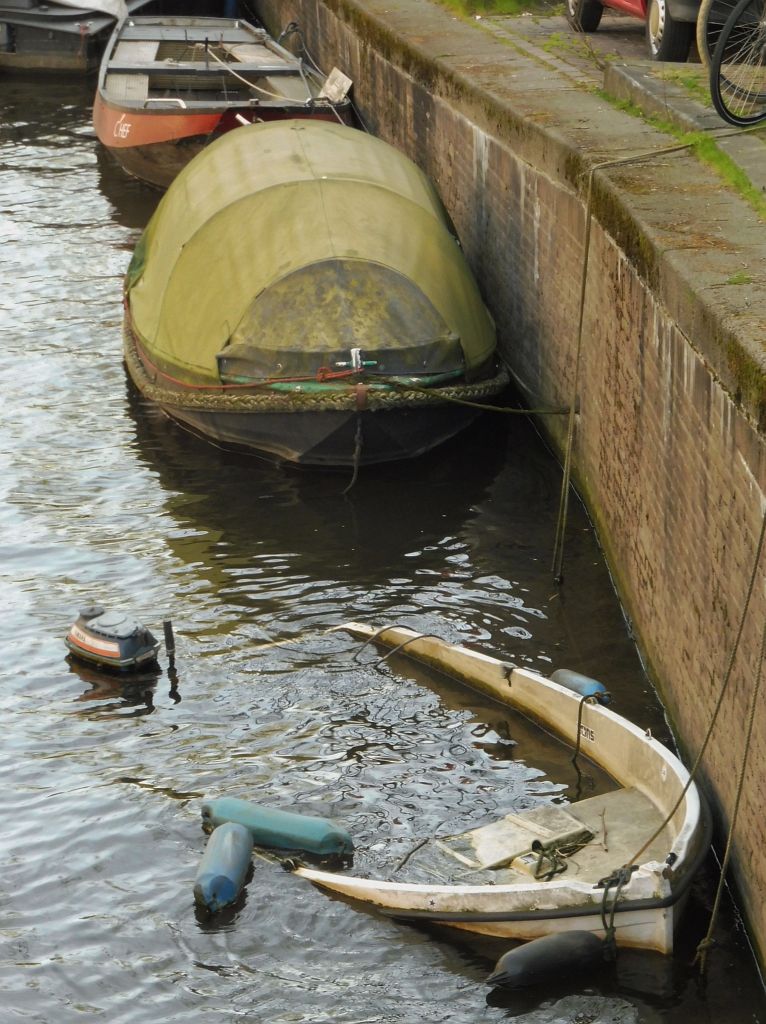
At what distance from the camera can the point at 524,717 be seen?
8609 millimetres

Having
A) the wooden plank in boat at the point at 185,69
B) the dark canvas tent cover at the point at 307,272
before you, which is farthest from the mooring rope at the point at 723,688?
the wooden plank in boat at the point at 185,69

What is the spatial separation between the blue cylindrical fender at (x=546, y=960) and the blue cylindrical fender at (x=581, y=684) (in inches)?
71.8

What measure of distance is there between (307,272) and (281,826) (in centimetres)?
515

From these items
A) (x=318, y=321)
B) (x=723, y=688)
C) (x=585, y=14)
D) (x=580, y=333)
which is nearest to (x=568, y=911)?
(x=723, y=688)

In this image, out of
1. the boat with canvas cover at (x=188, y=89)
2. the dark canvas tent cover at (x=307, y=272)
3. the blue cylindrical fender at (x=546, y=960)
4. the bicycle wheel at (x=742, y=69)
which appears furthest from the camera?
the boat with canvas cover at (x=188, y=89)

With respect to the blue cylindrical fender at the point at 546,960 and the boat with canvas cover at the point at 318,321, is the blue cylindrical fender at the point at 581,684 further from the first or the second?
the boat with canvas cover at the point at 318,321

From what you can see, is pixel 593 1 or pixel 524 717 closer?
pixel 524 717

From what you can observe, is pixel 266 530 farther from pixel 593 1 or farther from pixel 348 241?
pixel 593 1

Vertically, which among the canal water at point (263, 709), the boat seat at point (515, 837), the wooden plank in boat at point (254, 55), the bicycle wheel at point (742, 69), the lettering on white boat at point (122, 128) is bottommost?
the canal water at point (263, 709)

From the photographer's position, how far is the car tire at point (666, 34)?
13.5 metres

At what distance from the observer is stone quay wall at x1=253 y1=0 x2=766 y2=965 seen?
6.86 meters

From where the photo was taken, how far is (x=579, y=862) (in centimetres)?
712

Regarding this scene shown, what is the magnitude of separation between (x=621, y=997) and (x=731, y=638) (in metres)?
1.59

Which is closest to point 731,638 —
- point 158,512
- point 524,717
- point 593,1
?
point 524,717
